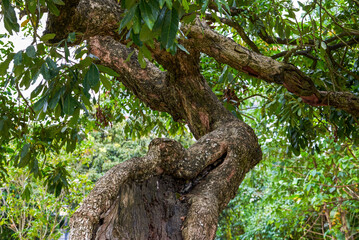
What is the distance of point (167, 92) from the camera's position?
2.62 m

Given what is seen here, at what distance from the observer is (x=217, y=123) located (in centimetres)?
255

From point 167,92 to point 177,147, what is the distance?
746 mm

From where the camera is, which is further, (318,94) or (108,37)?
(108,37)

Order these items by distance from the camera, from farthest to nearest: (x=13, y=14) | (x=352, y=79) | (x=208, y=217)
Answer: (x=352, y=79) → (x=208, y=217) → (x=13, y=14)

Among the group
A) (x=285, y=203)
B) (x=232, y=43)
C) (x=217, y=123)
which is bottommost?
(x=217, y=123)

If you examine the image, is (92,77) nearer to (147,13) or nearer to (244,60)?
(147,13)

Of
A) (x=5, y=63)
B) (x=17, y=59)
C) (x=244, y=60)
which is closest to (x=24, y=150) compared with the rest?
(x=5, y=63)

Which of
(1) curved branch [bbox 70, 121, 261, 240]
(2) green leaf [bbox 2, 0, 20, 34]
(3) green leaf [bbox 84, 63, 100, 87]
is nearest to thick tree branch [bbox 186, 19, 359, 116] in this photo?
(1) curved branch [bbox 70, 121, 261, 240]

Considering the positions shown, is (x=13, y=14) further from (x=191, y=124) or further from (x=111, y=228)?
(x=191, y=124)

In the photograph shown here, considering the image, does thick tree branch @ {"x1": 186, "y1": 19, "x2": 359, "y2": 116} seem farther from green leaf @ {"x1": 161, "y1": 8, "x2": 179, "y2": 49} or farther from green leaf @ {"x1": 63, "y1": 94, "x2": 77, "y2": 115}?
green leaf @ {"x1": 161, "y1": 8, "x2": 179, "y2": 49}

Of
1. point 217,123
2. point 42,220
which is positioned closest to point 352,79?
point 217,123

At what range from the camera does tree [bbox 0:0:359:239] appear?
1425mm

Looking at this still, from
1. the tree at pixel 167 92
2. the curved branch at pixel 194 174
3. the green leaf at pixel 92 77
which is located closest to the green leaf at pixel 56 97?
the tree at pixel 167 92

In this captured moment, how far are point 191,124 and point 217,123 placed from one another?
190 millimetres
